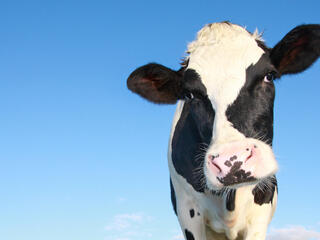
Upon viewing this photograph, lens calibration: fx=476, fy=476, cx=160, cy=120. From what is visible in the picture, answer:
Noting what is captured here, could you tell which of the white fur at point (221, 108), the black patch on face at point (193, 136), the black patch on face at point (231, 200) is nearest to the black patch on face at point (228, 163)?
the white fur at point (221, 108)

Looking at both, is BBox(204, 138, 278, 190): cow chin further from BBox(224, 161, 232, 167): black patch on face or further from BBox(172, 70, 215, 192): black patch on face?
BBox(172, 70, 215, 192): black patch on face

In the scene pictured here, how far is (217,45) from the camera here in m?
6.79

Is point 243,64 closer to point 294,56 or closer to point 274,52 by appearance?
point 274,52

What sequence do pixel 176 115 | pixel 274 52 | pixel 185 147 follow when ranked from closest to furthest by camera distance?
pixel 274 52, pixel 185 147, pixel 176 115

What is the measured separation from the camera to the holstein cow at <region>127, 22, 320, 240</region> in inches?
212

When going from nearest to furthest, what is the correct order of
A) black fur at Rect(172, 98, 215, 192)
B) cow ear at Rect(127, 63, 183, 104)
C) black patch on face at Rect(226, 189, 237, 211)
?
black fur at Rect(172, 98, 215, 192), black patch on face at Rect(226, 189, 237, 211), cow ear at Rect(127, 63, 183, 104)

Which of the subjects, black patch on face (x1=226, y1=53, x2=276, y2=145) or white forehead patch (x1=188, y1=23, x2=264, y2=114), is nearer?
black patch on face (x1=226, y1=53, x2=276, y2=145)

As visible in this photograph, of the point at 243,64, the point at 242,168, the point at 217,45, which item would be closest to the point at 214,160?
the point at 242,168

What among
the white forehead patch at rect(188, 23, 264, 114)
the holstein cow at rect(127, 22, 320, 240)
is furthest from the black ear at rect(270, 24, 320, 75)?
the white forehead patch at rect(188, 23, 264, 114)

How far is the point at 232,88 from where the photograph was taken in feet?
19.4

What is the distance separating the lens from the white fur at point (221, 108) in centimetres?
598

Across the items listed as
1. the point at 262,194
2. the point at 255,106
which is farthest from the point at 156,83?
the point at 262,194

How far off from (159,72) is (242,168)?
2.62 m

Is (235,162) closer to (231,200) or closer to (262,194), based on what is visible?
(231,200)
